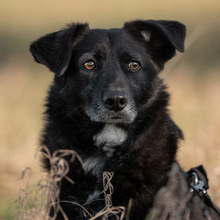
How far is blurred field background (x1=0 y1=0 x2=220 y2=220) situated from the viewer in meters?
6.61

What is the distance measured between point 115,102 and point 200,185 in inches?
37.0

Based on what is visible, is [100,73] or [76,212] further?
[100,73]

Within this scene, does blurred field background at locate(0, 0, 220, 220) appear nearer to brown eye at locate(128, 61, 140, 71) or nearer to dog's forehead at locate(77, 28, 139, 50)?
dog's forehead at locate(77, 28, 139, 50)

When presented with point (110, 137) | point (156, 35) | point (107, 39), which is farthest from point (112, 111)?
point (156, 35)

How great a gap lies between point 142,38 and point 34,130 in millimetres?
3473

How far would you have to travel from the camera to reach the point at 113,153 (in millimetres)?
4648

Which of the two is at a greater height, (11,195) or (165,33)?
(165,33)

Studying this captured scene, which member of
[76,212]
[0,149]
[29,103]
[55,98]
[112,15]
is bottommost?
[112,15]

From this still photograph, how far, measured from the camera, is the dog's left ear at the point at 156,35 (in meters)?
4.89

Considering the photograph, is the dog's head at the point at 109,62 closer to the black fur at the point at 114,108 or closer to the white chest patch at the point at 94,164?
the black fur at the point at 114,108

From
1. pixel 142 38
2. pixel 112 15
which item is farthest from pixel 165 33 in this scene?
pixel 112 15

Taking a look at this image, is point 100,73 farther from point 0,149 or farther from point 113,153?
point 0,149

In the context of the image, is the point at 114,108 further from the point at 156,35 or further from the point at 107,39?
the point at 156,35

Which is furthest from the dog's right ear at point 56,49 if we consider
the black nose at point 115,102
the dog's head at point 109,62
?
the black nose at point 115,102
